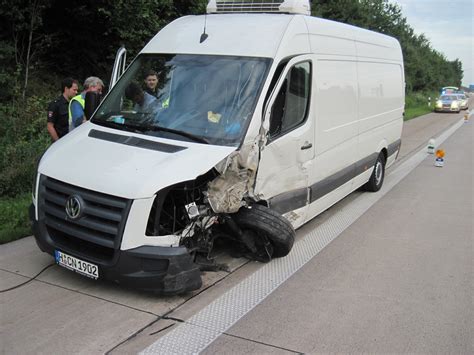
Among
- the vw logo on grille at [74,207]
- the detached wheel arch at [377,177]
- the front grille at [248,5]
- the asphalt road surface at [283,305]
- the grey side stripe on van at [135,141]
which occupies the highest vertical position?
the front grille at [248,5]

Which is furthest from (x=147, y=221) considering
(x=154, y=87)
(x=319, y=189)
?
(x=319, y=189)

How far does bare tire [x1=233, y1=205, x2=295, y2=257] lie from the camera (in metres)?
4.73

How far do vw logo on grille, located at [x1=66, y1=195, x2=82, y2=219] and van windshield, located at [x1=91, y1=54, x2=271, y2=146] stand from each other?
101 centimetres

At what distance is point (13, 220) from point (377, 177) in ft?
19.6

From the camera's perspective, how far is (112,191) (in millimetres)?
3920

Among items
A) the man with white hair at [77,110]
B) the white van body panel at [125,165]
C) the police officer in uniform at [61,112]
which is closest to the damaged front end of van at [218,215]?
the white van body panel at [125,165]

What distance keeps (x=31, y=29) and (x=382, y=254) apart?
9.34 m

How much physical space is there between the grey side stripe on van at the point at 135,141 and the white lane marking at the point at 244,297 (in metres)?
1.39

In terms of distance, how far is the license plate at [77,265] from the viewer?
4.11 meters

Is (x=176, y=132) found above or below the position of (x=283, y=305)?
above

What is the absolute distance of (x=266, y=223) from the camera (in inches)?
187

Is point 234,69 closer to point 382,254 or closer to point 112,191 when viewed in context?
point 112,191

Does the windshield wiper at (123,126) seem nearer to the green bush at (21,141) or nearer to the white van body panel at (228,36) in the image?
the white van body panel at (228,36)

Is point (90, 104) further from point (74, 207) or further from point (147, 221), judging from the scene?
point (147, 221)
